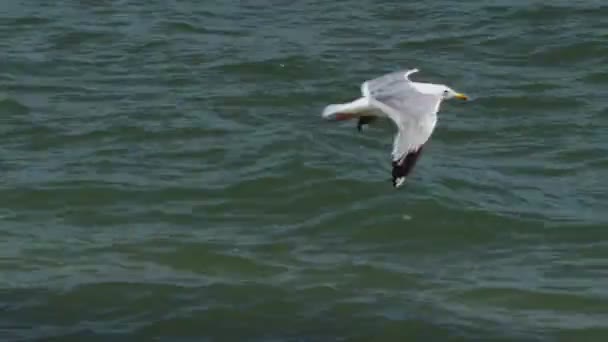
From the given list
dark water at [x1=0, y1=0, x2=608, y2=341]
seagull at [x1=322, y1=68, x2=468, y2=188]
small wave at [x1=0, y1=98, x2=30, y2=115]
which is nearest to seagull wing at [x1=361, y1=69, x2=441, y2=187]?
seagull at [x1=322, y1=68, x2=468, y2=188]

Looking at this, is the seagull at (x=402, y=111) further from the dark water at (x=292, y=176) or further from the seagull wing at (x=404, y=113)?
the dark water at (x=292, y=176)

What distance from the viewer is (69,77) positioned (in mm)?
12297

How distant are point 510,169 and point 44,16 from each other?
19.2 ft

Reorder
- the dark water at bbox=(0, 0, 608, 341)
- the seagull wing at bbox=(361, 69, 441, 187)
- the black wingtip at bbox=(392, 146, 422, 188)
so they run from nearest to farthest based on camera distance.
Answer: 1. the black wingtip at bbox=(392, 146, 422, 188)
2. the seagull wing at bbox=(361, 69, 441, 187)
3. the dark water at bbox=(0, 0, 608, 341)

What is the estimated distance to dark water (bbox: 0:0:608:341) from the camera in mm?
7785

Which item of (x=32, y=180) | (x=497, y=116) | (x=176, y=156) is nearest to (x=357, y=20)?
(x=497, y=116)

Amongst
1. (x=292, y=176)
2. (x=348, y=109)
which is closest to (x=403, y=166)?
(x=348, y=109)

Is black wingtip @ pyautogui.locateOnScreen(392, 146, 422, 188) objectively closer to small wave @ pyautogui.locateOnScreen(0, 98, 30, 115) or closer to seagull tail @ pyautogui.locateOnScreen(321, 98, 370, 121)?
seagull tail @ pyautogui.locateOnScreen(321, 98, 370, 121)

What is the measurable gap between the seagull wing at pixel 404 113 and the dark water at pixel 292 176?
1147 mm

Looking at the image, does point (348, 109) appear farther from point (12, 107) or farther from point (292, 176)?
point (12, 107)

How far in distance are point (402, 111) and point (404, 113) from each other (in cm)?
5

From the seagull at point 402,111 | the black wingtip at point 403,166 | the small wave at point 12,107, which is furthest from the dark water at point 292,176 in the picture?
the black wingtip at point 403,166

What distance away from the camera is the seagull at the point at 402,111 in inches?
261

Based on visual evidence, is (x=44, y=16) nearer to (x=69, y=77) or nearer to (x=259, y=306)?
(x=69, y=77)
